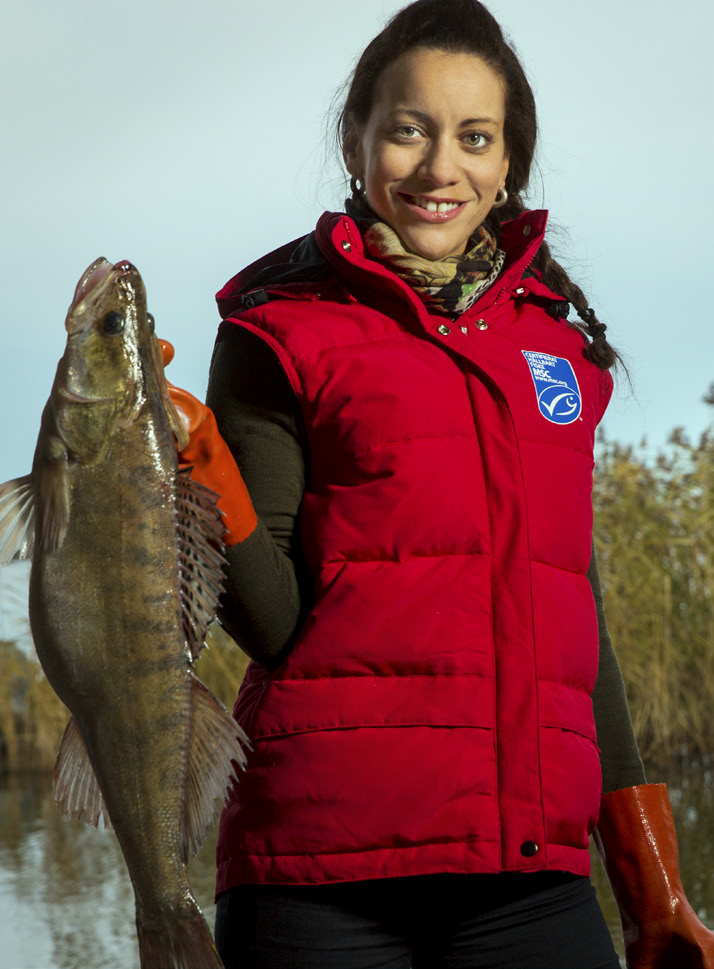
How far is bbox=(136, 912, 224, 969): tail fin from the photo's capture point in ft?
4.81

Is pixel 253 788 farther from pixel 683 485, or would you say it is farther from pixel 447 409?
pixel 683 485

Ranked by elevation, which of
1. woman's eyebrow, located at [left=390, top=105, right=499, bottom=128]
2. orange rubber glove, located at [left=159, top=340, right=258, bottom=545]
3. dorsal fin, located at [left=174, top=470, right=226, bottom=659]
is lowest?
dorsal fin, located at [left=174, top=470, right=226, bottom=659]

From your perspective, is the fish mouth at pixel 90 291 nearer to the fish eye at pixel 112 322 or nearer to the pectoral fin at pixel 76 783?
the fish eye at pixel 112 322

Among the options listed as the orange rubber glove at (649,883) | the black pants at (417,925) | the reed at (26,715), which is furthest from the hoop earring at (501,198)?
the reed at (26,715)

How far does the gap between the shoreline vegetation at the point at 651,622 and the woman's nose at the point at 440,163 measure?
16.1 feet

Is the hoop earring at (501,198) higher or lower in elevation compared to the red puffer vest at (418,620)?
higher

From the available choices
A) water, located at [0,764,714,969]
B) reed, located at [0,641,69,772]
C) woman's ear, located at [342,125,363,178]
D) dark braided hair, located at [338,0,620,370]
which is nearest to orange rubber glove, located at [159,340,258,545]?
woman's ear, located at [342,125,363,178]

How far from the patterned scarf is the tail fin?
3.63ft

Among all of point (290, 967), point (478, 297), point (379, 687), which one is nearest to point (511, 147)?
point (478, 297)

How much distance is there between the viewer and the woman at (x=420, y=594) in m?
1.67

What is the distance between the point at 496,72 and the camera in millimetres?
2109

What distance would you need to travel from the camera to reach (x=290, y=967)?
1639mm

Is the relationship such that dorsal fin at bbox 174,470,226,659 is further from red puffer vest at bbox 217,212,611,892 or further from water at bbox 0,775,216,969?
water at bbox 0,775,216,969

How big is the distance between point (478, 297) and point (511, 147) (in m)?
0.50
